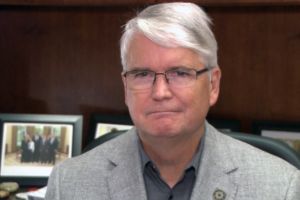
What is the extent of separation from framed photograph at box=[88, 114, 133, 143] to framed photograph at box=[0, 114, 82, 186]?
10cm

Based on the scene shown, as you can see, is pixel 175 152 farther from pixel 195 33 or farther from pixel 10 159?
pixel 10 159

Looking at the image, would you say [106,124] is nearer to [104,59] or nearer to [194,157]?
[104,59]

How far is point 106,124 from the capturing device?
1926 mm

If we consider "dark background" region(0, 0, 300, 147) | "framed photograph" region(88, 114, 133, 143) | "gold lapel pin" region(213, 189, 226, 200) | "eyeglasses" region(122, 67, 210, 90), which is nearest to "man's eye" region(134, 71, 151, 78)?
"eyeglasses" region(122, 67, 210, 90)

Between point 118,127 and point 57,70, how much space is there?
37 cm

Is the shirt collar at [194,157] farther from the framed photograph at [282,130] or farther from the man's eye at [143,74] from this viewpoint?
the framed photograph at [282,130]

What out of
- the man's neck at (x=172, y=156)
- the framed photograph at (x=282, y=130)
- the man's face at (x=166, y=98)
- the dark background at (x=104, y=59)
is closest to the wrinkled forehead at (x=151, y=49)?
the man's face at (x=166, y=98)

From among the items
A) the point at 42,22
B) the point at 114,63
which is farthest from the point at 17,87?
the point at 114,63

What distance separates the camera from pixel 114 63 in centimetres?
196

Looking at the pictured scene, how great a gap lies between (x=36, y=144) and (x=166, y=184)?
82 cm

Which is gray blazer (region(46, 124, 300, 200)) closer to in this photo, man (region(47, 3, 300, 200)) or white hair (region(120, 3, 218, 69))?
man (region(47, 3, 300, 200))

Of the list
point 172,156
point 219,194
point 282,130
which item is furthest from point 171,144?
point 282,130

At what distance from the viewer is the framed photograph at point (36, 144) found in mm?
1851

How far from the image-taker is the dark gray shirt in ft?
3.94
